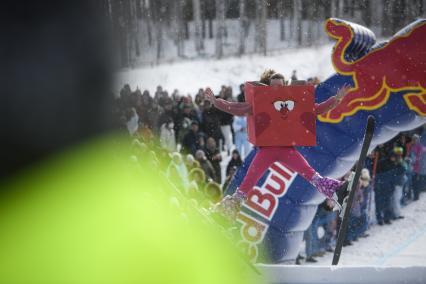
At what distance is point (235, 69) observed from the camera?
1088 cm

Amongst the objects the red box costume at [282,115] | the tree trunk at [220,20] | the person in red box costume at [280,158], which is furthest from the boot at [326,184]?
the tree trunk at [220,20]

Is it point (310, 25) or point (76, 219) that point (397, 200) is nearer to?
point (310, 25)

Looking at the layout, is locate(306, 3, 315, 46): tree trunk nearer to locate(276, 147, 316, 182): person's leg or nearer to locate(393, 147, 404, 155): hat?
locate(393, 147, 404, 155): hat

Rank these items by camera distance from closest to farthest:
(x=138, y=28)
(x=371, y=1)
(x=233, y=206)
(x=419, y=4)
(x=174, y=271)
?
(x=174, y=271)
(x=233, y=206)
(x=138, y=28)
(x=419, y=4)
(x=371, y=1)

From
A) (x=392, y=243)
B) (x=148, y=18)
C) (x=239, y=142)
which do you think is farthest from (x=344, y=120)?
(x=239, y=142)

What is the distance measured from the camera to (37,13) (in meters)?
1.23

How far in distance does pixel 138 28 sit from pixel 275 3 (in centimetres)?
169

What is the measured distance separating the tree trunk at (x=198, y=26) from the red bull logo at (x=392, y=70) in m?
3.60

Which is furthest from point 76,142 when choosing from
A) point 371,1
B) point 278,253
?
point 371,1

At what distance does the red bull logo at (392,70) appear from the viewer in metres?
5.22

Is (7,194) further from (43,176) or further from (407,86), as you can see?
(407,86)

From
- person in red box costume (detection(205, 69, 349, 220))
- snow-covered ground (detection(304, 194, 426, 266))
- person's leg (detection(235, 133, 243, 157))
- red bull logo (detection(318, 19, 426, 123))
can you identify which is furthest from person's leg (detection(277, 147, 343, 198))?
person's leg (detection(235, 133, 243, 157))

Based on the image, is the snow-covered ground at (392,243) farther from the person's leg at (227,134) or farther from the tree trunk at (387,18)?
the person's leg at (227,134)

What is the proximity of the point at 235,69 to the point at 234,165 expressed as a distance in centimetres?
371
